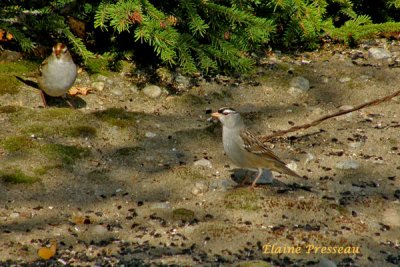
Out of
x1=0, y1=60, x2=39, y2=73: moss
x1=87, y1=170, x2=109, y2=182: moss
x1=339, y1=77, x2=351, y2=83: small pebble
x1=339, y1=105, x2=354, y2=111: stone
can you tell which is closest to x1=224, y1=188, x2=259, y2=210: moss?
x1=87, y1=170, x2=109, y2=182: moss

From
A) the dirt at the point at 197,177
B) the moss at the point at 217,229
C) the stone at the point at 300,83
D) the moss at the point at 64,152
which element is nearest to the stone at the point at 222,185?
the dirt at the point at 197,177

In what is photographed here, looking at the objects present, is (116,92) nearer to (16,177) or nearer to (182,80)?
(182,80)

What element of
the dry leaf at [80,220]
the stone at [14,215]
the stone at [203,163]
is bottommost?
the stone at [14,215]

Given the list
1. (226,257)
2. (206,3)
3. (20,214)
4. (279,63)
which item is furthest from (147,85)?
(226,257)

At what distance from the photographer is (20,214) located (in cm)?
634

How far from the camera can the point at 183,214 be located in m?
6.41

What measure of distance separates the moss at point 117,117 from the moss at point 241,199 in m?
1.67

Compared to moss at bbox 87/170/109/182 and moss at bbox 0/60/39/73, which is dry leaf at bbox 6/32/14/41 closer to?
moss at bbox 0/60/39/73

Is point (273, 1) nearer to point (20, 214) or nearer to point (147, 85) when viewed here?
point (147, 85)

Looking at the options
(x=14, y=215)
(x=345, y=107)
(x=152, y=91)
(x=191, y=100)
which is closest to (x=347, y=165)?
(x=345, y=107)

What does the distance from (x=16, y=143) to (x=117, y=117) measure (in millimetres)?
1162

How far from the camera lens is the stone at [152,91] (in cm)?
859

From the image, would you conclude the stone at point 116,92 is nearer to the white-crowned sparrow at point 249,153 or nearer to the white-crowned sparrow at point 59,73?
the white-crowned sparrow at point 59,73

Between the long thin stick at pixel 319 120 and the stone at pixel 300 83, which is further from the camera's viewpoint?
the stone at pixel 300 83
